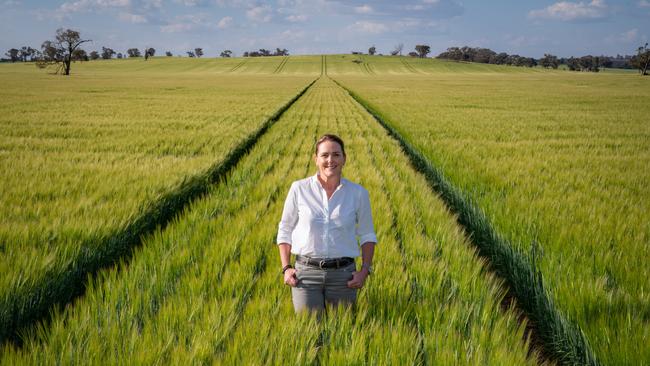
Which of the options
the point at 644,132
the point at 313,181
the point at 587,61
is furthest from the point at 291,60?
the point at 313,181

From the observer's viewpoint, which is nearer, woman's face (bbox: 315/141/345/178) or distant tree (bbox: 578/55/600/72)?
woman's face (bbox: 315/141/345/178)

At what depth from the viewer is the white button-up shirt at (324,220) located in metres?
2.45

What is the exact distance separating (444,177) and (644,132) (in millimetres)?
11177

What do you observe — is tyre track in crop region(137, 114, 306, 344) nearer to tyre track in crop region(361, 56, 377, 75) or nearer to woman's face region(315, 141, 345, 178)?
woman's face region(315, 141, 345, 178)

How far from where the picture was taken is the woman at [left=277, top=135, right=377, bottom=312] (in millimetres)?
2371

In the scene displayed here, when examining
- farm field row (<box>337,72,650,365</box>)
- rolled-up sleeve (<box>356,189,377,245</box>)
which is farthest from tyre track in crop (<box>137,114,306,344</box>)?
farm field row (<box>337,72,650,365</box>)

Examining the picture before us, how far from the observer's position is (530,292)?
302cm

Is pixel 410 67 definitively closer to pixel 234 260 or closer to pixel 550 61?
pixel 550 61

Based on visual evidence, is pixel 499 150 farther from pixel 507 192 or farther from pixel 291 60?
pixel 291 60

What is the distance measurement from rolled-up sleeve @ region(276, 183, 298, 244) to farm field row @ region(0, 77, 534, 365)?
0.38m

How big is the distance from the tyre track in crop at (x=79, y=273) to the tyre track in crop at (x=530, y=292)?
9.60ft

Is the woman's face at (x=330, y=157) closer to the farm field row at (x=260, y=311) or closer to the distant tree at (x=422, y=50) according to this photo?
the farm field row at (x=260, y=311)

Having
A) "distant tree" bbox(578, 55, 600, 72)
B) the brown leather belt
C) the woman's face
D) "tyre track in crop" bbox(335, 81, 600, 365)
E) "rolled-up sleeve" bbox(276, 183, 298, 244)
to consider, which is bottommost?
"tyre track in crop" bbox(335, 81, 600, 365)

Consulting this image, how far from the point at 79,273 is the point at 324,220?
79.7 inches
